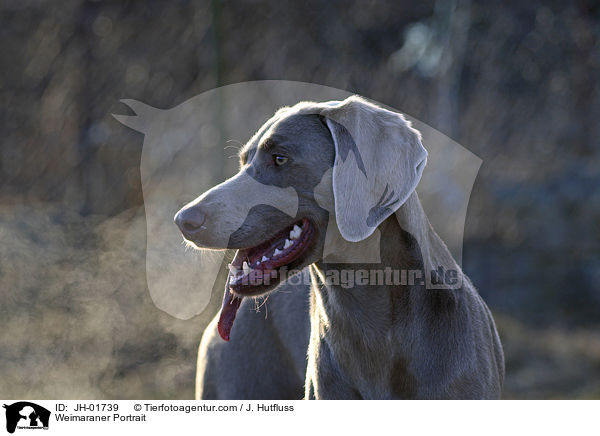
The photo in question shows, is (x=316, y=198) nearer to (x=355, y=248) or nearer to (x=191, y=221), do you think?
(x=355, y=248)

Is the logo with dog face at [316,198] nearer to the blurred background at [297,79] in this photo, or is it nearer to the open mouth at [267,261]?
the open mouth at [267,261]

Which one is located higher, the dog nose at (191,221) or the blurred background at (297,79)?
the blurred background at (297,79)

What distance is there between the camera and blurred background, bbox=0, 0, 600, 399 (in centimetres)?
526

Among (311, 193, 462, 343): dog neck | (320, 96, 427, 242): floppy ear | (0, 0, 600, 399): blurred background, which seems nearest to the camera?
(320, 96, 427, 242): floppy ear

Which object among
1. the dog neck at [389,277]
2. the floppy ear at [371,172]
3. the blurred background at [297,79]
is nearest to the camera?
the floppy ear at [371,172]

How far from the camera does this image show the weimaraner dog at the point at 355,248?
1901mm

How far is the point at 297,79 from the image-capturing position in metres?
5.76

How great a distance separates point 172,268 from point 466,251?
2.66 m
